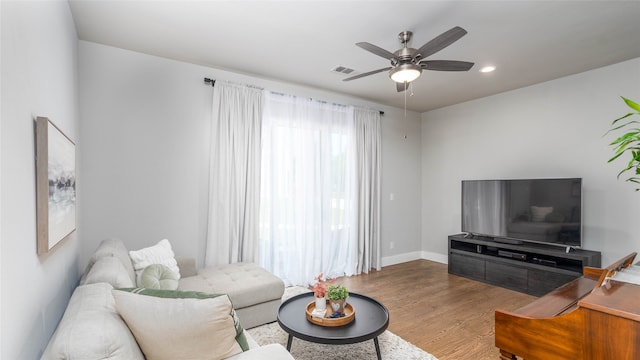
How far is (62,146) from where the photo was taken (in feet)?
6.20

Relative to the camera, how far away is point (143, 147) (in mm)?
3256

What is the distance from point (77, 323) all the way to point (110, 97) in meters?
2.67

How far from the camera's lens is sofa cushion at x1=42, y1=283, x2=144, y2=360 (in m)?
1.03

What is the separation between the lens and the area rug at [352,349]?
7.85ft

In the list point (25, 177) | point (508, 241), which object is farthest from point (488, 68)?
point (25, 177)

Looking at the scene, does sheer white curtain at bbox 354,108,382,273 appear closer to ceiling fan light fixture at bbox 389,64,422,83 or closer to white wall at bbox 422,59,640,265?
white wall at bbox 422,59,640,265

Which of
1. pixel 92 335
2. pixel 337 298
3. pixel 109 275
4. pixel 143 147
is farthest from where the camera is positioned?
pixel 143 147

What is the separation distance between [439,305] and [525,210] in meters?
1.75

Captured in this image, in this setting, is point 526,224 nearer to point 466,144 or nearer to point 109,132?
point 466,144

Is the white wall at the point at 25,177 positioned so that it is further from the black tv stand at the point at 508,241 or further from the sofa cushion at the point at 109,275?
the black tv stand at the point at 508,241

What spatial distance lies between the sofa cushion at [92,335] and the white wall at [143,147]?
6.58ft

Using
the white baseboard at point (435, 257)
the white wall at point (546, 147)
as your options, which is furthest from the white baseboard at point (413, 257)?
the white wall at point (546, 147)

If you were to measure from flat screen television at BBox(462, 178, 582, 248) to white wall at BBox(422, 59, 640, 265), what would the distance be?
12.8 inches

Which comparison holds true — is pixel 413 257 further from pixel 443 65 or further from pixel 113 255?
pixel 113 255
